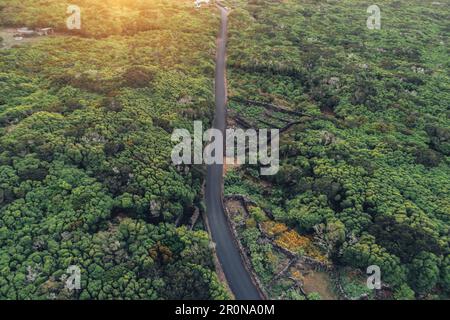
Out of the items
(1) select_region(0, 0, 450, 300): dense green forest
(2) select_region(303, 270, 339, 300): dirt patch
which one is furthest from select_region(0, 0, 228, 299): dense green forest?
(2) select_region(303, 270, 339, 300): dirt patch

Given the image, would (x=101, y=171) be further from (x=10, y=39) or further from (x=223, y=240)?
(x=10, y=39)

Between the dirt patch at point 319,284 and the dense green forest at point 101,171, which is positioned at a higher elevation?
the dense green forest at point 101,171

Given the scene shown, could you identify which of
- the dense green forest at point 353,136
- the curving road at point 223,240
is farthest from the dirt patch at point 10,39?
the curving road at point 223,240

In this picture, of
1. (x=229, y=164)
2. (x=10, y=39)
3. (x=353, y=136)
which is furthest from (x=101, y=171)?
(x=10, y=39)

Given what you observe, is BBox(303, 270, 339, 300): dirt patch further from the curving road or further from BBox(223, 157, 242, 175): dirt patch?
BBox(223, 157, 242, 175): dirt patch

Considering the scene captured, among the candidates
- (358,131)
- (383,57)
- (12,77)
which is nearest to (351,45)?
(383,57)

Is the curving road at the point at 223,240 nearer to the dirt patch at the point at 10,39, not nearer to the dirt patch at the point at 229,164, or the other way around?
the dirt patch at the point at 229,164

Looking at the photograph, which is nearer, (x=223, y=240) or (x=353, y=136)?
(x=223, y=240)
